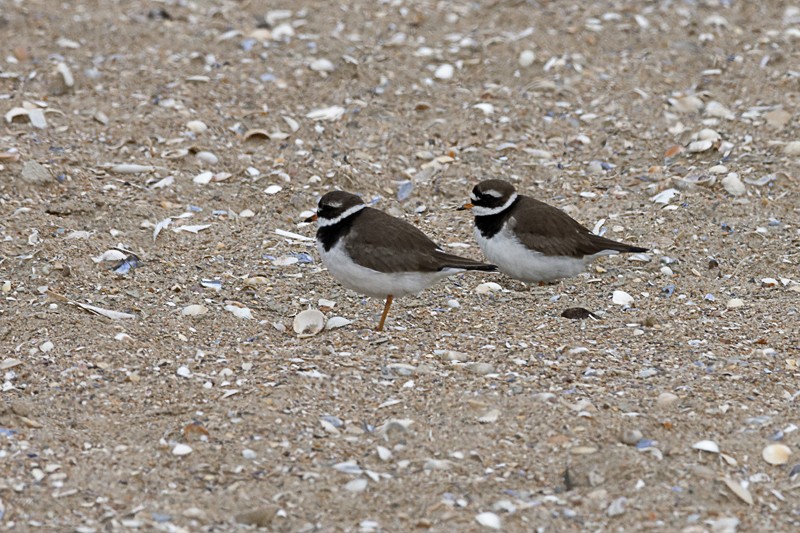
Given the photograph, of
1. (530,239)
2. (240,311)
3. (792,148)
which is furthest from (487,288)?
(792,148)

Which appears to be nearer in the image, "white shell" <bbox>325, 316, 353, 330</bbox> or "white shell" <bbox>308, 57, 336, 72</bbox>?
"white shell" <bbox>325, 316, 353, 330</bbox>

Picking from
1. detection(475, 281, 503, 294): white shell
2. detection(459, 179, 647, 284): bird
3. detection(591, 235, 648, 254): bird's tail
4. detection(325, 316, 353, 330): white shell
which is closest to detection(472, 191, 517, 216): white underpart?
detection(459, 179, 647, 284): bird

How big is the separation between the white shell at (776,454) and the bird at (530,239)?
2.21 m

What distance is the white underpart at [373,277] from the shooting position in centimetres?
627

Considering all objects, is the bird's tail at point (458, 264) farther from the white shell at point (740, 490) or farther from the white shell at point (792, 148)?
the white shell at point (792, 148)

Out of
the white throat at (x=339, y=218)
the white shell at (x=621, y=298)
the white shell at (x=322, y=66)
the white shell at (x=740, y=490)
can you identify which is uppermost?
the white shell at (x=740, y=490)

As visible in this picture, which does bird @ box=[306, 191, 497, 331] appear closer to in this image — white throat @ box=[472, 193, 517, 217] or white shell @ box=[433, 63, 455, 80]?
white throat @ box=[472, 193, 517, 217]

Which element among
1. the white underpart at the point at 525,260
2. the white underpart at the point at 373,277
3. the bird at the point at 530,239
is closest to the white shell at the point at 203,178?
the white underpart at the point at 373,277

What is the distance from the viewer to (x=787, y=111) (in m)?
9.12

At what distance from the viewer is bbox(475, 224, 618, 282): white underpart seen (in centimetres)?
697

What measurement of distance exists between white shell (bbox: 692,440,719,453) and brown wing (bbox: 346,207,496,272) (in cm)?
189

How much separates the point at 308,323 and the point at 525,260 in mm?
1585

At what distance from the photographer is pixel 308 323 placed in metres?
6.34

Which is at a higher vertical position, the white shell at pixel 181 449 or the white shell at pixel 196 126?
the white shell at pixel 181 449
